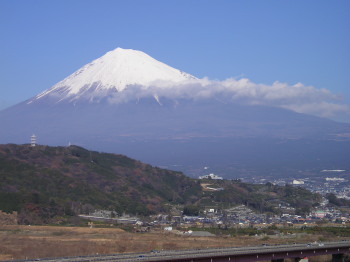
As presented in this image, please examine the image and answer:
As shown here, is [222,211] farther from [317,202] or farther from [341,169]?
[341,169]

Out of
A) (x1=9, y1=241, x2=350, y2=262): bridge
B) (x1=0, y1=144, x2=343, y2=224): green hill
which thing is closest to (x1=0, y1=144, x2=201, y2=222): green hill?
(x1=0, y1=144, x2=343, y2=224): green hill

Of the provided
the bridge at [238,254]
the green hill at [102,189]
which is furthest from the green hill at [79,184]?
the bridge at [238,254]

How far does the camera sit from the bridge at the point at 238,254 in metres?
34.2

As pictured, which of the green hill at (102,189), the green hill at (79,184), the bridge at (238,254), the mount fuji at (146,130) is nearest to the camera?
the bridge at (238,254)

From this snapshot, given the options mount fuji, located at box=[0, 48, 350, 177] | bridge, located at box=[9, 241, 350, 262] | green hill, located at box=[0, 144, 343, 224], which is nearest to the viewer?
bridge, located at box=[9, 241, 350, 262]

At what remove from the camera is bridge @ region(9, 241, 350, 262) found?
3419cm

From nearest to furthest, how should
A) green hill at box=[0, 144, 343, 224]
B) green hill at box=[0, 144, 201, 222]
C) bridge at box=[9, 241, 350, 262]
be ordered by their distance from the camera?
1. bridge at box=[9, 241, 350, 262]
2. green hill at box=[0, 144, 201, 222]
3. green hill at box=[0, 144, 343, 224]

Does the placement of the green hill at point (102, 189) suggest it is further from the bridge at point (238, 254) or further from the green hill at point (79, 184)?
the bridge at point (238, 254)

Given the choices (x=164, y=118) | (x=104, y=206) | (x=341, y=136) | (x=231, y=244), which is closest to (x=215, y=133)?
(x=164, y=118)

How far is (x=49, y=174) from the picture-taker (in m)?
77.4

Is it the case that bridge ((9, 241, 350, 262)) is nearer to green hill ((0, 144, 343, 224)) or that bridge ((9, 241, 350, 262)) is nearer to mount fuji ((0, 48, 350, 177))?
green hill ((0, 144, 343, 224))

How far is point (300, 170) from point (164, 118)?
60.0m

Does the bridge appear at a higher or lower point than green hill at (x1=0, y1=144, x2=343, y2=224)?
lower

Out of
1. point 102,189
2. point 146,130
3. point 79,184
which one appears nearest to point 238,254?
point 79,184
